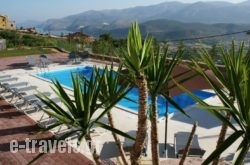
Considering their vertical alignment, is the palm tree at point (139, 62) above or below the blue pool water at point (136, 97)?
above

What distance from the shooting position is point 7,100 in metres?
14.0

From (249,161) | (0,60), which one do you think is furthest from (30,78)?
(249,161)

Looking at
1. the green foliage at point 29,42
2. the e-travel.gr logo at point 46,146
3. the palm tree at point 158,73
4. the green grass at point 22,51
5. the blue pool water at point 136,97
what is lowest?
the e-travel.gr logo at point 46,146

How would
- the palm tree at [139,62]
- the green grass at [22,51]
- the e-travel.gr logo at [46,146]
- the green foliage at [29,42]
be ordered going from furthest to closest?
the green foliage at [29,42] < the green grass at [22,51] < the e-travel.gr logo at [46,146] < the palm tree at [139,62]

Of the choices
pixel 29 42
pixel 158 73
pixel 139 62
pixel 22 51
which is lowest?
pixel 22 51

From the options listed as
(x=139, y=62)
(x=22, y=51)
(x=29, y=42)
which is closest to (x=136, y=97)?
(x=139, y=62)

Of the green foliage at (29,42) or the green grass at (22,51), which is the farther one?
the green foliage at (29,42)

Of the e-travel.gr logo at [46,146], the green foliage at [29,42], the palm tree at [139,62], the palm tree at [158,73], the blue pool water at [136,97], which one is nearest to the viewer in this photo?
the palm tree at [139,62]

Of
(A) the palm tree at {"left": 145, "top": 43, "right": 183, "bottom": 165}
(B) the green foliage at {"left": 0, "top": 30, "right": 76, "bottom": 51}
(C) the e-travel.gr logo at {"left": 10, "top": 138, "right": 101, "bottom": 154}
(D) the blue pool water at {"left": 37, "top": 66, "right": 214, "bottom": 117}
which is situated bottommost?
(C) the e-travel.gr logo at {"left": 10, "top": 138, "right": 101, "bottom": 154}

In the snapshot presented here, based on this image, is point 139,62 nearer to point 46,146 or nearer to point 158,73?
point 158,73

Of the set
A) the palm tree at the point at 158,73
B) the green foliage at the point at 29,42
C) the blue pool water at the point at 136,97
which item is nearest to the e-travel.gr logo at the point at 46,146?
the blue pool water at the point at 136,97

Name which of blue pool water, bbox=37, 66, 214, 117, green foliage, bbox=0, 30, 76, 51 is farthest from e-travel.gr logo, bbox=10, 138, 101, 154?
green foliage, bbox=0, 30, 76, 51

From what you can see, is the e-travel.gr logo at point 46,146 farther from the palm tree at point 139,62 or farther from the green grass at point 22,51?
the green grass at point 22,51

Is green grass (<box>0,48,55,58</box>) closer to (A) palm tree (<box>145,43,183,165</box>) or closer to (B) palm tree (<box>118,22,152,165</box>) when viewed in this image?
(A) palm tree (<box>145,43,183,165</box>)
